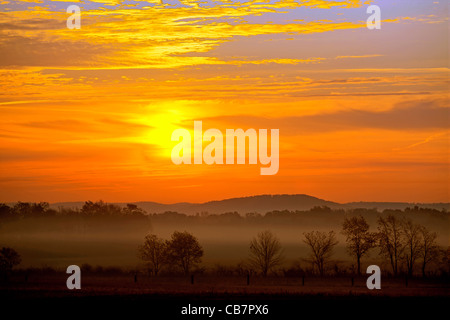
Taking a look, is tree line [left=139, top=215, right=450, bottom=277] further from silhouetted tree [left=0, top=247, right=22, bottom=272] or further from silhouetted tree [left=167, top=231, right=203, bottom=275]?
silhouetted tree [left=0, top=247, right=22, bottom=272]

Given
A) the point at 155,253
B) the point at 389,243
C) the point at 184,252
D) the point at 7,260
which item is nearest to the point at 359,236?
the point at 389,243

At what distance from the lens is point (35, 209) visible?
160 m

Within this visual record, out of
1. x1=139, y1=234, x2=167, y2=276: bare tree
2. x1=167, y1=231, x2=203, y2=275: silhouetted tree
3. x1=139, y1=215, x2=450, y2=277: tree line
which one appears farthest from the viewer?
x1=139, y1=234, x2=167, y2=276: bare tree

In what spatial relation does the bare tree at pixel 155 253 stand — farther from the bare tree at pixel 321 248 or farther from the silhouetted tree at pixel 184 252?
the bare tree at pixel 321 248

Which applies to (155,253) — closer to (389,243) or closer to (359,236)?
(359,236)

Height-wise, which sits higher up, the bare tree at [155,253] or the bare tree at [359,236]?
the bare tree at [359,236]

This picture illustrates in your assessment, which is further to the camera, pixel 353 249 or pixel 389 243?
pixel 389 243

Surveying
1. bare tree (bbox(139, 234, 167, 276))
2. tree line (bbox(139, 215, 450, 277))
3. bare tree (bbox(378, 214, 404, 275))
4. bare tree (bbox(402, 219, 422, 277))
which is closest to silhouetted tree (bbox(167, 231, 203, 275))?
tree line (bbox(139, 215, 450, 277))

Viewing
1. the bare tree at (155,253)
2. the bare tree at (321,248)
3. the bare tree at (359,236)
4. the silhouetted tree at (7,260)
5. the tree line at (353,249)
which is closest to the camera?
the silhouetted tree at (7,260)

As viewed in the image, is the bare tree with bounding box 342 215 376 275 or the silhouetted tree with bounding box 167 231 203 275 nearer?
→ the silhouetted tree with bounding box 167 231 203 275

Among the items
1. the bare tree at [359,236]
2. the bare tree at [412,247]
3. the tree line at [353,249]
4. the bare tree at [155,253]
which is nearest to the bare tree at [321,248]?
the tree line at [353,249]
